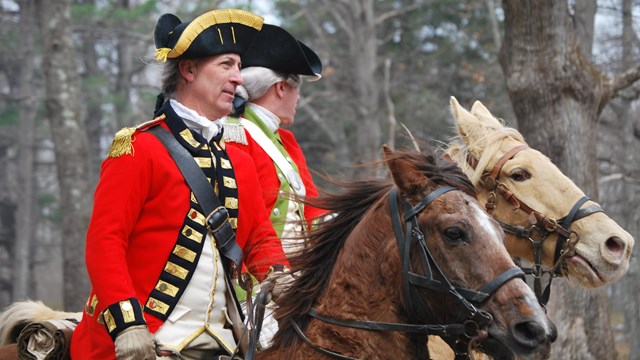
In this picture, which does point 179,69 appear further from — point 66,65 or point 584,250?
point 66,65

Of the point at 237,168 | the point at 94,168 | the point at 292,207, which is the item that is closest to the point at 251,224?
the point at 237,168

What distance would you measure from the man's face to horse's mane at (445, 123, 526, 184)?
1864 mm

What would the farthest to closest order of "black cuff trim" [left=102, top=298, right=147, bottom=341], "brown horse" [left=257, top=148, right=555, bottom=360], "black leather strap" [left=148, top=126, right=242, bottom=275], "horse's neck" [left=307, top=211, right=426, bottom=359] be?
"black leather strap" [left=148, top=126, right=242, bottom=275] < "horse's neck" [left=307, top=211, right=426, bottom=359] < "black cuff trim" [left=102, top=298, right=147, bottom=341] < "brown horse" [left=257, top=148, right=555, bottom=360]

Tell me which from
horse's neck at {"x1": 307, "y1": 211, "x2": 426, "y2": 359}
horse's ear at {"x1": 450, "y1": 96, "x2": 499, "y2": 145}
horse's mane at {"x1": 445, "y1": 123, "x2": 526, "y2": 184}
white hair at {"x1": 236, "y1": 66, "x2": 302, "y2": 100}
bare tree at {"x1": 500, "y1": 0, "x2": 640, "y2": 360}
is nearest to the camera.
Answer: horse's neck at {"x1": 307, "y1": 211, "x2": 426, "y2": 359}

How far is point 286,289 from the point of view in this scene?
13.4 ft

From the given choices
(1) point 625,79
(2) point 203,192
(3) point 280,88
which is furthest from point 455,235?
(1) point 625,79

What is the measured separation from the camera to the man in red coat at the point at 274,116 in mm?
5496

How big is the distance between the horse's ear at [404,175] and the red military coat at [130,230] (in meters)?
0.73

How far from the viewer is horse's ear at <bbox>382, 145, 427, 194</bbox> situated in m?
3.81

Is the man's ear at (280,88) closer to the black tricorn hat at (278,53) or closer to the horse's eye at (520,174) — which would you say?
the black tricorn hat at (278,53)

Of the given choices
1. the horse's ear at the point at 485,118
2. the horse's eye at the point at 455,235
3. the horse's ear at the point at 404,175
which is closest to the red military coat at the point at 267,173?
the horse's ear at the point at 485,118

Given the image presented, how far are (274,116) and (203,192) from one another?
74.6 inches

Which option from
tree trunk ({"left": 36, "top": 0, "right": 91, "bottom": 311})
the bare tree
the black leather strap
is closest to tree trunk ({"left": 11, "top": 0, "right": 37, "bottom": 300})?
tree trunk ({"left": 36, "top": 0, "right": 91, "bottom": 311})

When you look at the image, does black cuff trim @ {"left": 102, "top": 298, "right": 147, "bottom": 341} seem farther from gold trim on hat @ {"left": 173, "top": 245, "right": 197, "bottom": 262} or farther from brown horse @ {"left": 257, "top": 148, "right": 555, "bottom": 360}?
brown horse @ {"left": 257, "top": 148, "right": 555, "bottom": 360}
